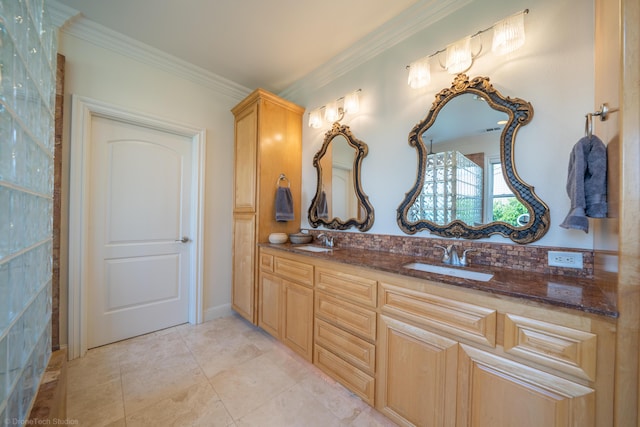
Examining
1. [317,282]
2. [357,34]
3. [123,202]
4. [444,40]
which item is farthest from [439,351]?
[123,202]

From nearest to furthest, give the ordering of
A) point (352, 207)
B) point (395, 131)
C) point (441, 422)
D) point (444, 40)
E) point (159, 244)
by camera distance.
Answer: point (441, 422), point (444, 40), point (395, 131), point (352, 207), point (159, 244)

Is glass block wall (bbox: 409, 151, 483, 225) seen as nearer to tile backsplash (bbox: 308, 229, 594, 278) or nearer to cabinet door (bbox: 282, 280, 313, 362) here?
tile backsplash (bbox: 308, 229, 594, 278)

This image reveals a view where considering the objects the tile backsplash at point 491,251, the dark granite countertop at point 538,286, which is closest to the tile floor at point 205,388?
the dark granite countertop at point 538,286

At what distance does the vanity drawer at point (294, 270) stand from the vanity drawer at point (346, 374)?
0.49 meters

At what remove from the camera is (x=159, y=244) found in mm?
2389

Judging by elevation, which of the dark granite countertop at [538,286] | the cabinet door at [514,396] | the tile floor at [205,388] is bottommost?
the tile floor at [205,388]

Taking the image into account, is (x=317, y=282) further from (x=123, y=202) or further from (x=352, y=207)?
(x=123, y=202)

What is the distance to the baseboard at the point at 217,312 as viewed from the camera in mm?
2632

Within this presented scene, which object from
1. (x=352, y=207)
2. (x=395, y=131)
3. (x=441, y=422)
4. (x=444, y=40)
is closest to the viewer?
(x=441, y=422)

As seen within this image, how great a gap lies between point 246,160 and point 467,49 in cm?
209

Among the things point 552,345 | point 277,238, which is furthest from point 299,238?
point 552,345

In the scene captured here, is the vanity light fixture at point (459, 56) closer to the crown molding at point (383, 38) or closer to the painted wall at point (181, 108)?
the crown molding at point (383, 38)

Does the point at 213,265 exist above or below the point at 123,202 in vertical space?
below

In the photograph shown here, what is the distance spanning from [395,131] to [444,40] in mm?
679
